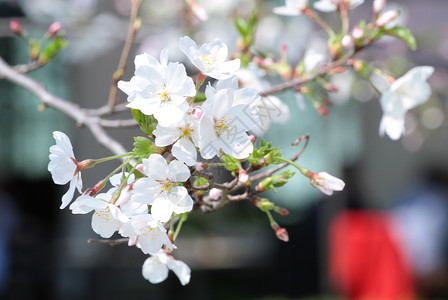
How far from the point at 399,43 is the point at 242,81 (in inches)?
87.8

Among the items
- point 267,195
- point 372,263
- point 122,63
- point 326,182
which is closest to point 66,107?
point 122,63

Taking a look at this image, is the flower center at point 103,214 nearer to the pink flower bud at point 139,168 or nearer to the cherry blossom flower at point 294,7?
the pink flower bud at point 139,168

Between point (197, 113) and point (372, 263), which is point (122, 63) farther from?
point (372, 263)

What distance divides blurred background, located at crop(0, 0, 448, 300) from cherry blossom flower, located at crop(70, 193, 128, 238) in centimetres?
242

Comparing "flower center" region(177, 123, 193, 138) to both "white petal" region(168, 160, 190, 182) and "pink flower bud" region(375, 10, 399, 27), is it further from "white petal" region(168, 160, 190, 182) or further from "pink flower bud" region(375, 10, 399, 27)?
"pink flower bud" region(375, 10, 399, 27)

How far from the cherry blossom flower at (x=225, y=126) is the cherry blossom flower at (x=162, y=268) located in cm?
25

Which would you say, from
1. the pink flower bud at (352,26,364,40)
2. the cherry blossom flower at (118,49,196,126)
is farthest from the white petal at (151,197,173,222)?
the pink flower bud at (352,26,364,40)

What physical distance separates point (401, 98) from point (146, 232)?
2.36 ft

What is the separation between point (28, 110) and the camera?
23.9 ft

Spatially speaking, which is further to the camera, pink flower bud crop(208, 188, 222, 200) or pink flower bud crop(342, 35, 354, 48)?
pink flower bud crop(342, 35, 354, 48)

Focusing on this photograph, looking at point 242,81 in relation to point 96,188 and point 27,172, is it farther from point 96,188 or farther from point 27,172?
point 27,172

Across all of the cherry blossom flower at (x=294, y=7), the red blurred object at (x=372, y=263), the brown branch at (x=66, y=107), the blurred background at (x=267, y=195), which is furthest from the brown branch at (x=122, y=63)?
the red blurred object at (x=372, y=263)

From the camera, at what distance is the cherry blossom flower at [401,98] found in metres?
1.38

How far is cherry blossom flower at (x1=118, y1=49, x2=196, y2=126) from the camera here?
0.90m
